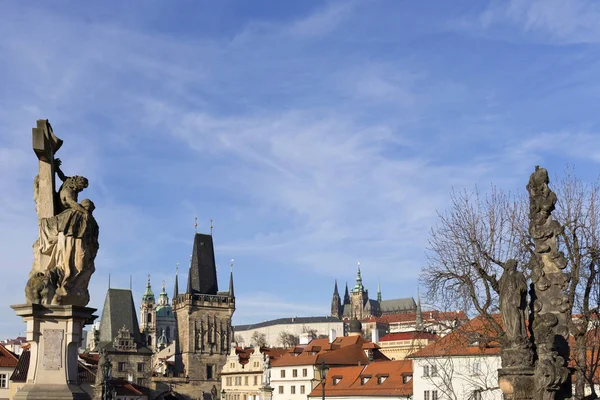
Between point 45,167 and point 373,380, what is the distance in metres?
58.1

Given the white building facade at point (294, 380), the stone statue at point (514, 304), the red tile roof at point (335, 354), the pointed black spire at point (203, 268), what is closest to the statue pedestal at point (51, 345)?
the stone statue at point (514, 304)

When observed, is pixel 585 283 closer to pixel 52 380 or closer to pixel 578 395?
pixel 578 395

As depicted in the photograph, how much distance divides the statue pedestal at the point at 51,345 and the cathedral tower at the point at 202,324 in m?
104

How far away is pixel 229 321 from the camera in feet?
400

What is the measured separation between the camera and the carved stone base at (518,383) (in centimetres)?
1073

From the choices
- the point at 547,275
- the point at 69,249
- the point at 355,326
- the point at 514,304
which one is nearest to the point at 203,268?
the point at 355,326

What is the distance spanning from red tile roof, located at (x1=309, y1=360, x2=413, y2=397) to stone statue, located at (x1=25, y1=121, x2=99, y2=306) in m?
52.0

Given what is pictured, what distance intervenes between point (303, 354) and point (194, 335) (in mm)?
39157

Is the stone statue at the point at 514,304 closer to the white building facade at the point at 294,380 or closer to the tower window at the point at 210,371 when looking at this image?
the white building facade at the point at 294,380

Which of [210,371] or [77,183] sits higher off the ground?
[77,183]

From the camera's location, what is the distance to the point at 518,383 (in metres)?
10.8

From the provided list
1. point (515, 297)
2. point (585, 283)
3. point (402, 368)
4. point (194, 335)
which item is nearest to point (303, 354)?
point (402, 368)

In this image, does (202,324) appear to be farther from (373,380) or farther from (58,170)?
(58,170)

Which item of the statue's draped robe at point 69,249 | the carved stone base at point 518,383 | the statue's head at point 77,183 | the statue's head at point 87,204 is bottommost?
the carved stone base at point 518,383
